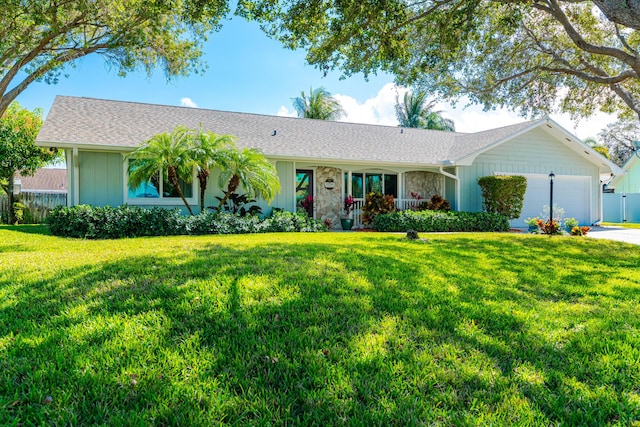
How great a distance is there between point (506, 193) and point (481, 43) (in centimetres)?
560

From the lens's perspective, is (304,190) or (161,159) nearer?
(161,159)

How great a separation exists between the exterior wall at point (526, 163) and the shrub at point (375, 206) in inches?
135

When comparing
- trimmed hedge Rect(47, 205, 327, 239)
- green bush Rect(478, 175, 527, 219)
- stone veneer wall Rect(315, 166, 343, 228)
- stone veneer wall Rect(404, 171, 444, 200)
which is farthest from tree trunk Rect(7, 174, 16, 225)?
green bush Rect(478, 175, 527, 219)

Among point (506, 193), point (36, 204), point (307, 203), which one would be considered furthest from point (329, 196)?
point (36, 204)

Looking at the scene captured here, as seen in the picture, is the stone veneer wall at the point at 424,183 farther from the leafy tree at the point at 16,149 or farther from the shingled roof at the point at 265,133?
the leafy tree at the point at 16,149

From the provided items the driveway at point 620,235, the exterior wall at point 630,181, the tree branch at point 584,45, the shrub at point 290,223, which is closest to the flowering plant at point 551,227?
the driveway at point 620,235

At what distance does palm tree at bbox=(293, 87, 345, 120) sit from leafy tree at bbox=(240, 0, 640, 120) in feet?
59.1

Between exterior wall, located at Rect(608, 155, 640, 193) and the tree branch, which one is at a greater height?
the tree branch

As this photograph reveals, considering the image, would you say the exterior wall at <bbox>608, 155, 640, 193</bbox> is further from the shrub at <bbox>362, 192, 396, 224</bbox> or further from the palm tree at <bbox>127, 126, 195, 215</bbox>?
the palm tree at <bbox>127, 126, 195, 215</bbox>

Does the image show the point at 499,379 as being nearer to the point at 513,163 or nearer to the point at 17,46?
the point at 17,46

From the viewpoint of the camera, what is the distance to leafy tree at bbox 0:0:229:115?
27.2 feet

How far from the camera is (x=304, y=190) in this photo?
1427 centimetres

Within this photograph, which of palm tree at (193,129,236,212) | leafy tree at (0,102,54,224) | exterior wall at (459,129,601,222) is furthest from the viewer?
leafy tree at (0,102,54,224)

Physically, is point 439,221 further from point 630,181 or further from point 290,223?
point 630,181
